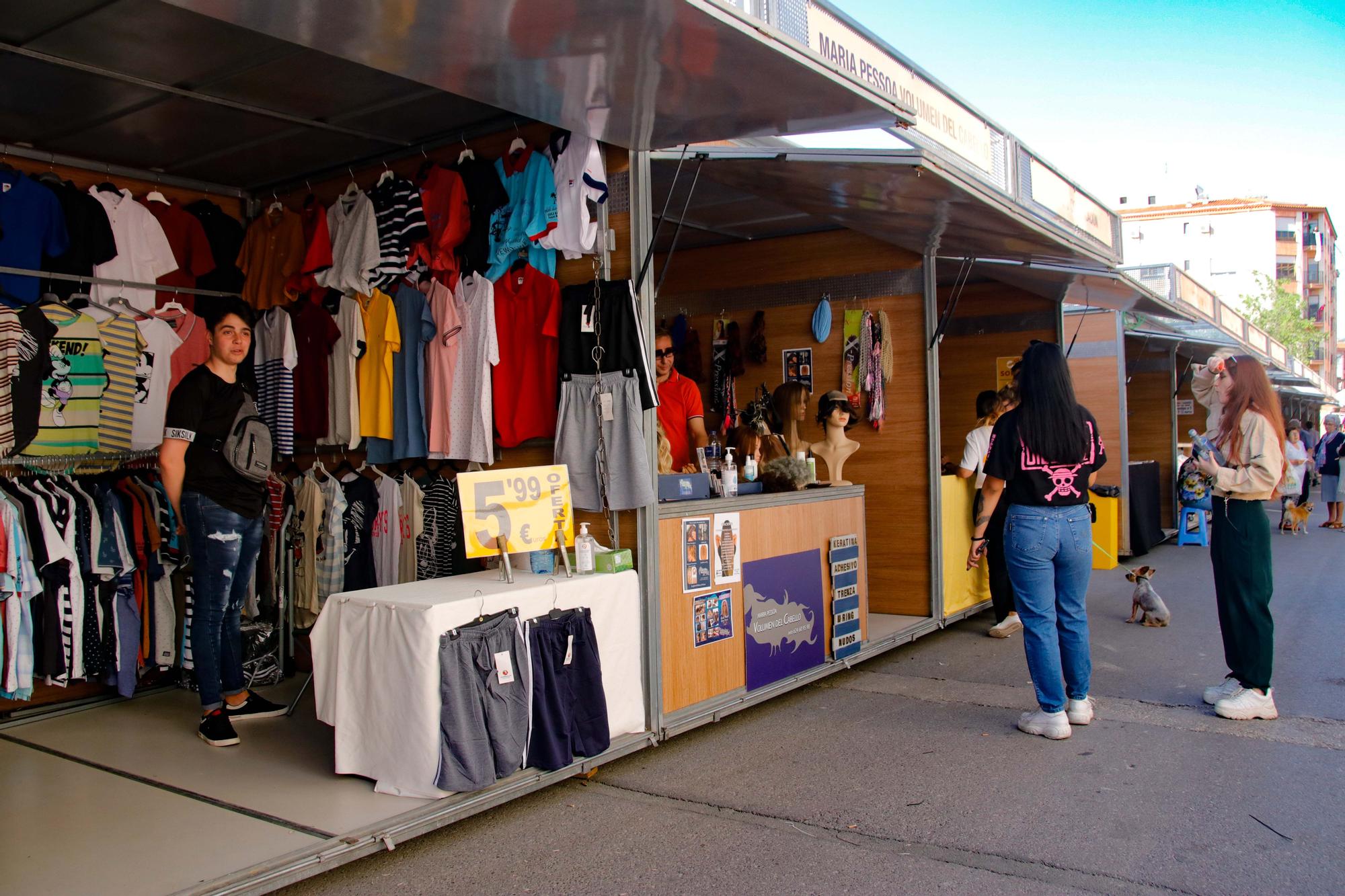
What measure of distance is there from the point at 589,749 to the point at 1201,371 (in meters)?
3.83

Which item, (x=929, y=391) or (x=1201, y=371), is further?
(x=929, y=391)

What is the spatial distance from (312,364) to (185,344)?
871 mm

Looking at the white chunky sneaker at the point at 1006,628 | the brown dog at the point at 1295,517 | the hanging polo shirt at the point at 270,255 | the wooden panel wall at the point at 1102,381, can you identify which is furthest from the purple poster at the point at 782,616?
the brown dog at the point at 1295,517

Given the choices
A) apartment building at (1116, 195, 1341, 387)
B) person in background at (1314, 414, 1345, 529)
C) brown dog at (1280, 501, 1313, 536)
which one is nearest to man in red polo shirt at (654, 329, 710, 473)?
brown dog at (1280, 501, 1313, 536)

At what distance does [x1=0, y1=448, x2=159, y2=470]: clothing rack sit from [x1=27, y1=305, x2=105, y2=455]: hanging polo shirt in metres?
0.08

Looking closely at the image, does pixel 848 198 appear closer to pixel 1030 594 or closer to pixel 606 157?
pixel 606 157

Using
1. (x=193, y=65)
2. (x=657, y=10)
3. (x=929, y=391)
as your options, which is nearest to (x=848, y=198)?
(x=929, y=391)

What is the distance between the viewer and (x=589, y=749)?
4184mm

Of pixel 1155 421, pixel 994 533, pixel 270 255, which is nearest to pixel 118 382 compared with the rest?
pixel 270 255

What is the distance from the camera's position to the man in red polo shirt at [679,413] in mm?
6484

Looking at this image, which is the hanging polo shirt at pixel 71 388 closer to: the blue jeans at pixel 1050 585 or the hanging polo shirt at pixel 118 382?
the hanging polo shirt at pixel 118 382

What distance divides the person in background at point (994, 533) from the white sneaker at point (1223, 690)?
1.99 metres

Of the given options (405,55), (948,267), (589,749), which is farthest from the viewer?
(948,267)

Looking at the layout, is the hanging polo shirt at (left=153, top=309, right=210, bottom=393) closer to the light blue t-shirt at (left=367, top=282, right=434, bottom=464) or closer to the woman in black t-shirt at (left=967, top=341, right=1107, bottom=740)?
the light blue t-shirt at (left=367, top=282, right=434, bottom=464)
